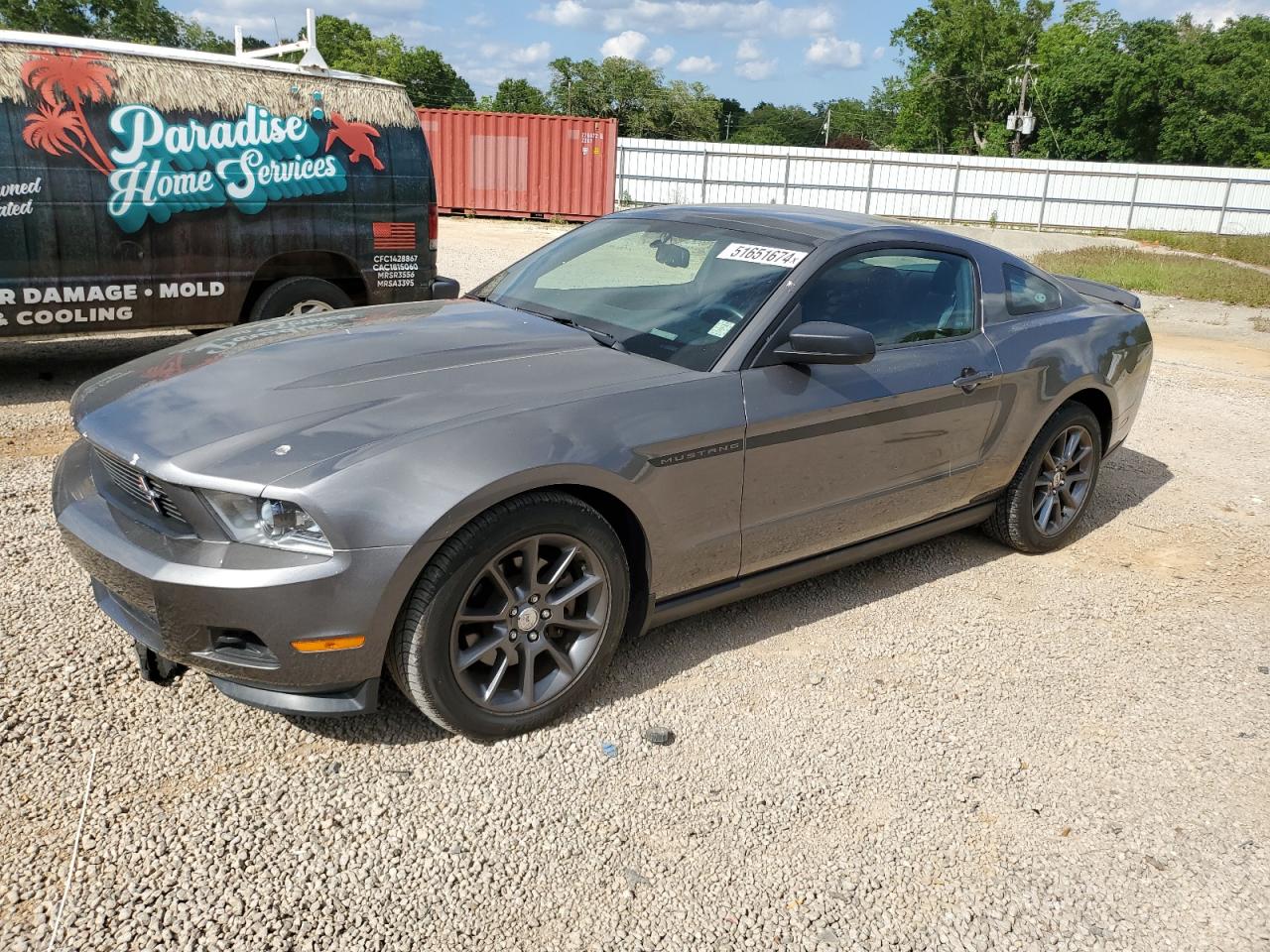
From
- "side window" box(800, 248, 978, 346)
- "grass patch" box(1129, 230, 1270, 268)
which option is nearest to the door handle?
"side window" box(800, 248, 978, 346)

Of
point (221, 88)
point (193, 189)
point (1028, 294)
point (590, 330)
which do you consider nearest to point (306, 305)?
point (193, 189)

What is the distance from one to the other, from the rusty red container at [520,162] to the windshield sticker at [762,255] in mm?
22168

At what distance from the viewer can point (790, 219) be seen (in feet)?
14.2

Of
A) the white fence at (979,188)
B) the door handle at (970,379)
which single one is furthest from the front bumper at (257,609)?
the white fence at (979,188)

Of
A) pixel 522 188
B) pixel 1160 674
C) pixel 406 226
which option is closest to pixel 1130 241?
pixel 522 188

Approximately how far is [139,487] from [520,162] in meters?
24.1

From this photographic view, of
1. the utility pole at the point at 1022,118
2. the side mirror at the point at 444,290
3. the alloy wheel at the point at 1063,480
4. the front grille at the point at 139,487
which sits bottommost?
the alloy wheel at the point at 1063,480

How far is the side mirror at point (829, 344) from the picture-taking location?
11.5 ft

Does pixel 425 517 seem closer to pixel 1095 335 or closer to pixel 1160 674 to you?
pixel 1160 674

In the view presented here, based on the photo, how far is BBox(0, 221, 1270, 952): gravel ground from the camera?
2.53 meters

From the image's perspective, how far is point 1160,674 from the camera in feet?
13.0

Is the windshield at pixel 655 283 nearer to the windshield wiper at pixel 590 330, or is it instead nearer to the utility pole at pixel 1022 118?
the windshield wiper at pixel 590 330

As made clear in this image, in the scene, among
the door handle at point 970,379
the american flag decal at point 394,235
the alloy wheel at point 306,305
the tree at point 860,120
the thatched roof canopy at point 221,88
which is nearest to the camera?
the door handle at point 970,379

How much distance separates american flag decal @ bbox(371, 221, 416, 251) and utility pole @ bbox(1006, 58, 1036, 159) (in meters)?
45.7
